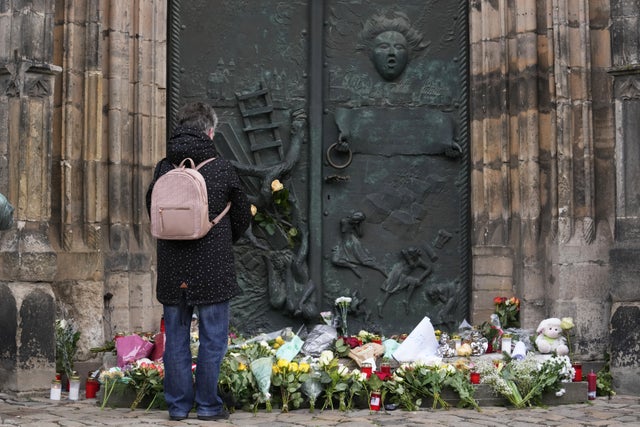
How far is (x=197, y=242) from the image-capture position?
6750 mm

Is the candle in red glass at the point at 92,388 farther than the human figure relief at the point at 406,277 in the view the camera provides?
No

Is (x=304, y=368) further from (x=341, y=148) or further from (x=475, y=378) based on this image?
(x=341, y=148)

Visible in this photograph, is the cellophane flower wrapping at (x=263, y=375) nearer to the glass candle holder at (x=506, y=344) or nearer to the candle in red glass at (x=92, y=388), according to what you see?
the candle in red glass at (x=92, y=388)

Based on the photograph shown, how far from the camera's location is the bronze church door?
10.0 meters

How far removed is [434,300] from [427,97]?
179 cm

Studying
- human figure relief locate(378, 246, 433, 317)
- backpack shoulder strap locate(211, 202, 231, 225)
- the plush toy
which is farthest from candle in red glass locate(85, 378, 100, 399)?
the plush toy

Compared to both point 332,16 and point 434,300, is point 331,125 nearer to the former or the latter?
point 332,16

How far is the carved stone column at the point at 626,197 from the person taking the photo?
8.34 m

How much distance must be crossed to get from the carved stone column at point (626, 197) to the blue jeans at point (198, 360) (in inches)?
124

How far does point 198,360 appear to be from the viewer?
22.5ft

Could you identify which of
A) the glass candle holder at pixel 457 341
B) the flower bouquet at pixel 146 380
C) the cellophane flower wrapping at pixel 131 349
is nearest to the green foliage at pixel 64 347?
the cellophane flower wrapping at pixel 131 349

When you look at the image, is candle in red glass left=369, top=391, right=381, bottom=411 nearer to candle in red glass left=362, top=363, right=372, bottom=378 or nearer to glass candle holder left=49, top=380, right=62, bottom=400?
candle in red glass left=362, top=363, right=372, bottom=378

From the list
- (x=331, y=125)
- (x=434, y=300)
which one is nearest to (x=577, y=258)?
(x=434, y=300)

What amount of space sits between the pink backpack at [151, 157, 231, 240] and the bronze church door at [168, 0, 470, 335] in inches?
129
